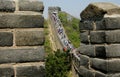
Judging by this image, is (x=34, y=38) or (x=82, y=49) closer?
(x=34, y=38)

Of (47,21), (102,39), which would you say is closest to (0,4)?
(102,39)

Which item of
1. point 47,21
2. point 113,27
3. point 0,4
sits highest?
point 0,4

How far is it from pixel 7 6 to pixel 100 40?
1.45 metres

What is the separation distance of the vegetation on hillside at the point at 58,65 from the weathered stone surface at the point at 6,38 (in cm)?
1846

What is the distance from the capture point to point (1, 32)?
3.24 m

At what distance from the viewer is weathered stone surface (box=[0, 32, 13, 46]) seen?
10.6 feet

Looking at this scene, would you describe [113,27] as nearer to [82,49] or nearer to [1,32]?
[82,49]

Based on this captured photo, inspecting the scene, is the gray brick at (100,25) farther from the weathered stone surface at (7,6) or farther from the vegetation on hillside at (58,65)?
the vegetation on hillside at (58,65)

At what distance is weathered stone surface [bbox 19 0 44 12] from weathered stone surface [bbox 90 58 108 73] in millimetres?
1209

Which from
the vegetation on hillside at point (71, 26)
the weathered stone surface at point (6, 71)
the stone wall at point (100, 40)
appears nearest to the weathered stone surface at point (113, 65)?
the stone wall at point (100, 40)

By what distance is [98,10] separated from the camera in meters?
4.32

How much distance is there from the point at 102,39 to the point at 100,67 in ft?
1.21

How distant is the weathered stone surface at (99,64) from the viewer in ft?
13.3

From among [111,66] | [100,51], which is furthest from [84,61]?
[111,66]
